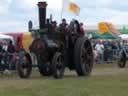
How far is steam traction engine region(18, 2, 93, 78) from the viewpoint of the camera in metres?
15.8

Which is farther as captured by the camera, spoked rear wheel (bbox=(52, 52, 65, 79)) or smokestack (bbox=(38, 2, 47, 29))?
smokestack (bbox=(38, 2, 47, 29))

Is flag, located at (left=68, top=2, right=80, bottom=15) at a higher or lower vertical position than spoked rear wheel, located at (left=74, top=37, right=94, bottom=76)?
higher

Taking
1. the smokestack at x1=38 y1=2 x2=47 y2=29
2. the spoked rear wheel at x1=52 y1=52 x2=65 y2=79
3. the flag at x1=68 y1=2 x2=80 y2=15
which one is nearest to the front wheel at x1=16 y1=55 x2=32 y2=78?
the spoked rear wheel at x1=52 y1=52 x2=65 y2=79

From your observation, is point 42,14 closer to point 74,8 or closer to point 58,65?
point 58,65

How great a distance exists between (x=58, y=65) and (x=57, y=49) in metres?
0.59

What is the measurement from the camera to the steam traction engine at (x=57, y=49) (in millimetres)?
15773

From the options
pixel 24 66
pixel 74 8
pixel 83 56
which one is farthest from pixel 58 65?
pixel 74 8

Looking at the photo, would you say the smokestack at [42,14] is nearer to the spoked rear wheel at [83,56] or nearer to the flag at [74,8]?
the spoked rear wheel at [83,56]

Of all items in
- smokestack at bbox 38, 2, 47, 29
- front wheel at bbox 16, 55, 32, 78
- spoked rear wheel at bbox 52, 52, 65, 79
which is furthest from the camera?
smokestack at bbox 38, 2, 47, 29

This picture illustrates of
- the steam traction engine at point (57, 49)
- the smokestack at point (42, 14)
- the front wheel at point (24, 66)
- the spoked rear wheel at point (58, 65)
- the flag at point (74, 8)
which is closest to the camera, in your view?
the spoked rear wheel at point (58, 65)

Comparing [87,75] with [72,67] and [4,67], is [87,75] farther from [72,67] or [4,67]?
[4,67]

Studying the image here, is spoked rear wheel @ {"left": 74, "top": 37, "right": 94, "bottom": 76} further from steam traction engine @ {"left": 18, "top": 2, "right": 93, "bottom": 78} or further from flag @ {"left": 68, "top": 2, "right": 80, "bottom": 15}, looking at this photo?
flag @ {"left": 68, "top": 2, "right": 80, "bottom": 15}

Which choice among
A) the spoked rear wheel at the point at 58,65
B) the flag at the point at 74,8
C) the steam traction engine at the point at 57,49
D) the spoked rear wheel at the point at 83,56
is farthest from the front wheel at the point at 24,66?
the flag at the point at 74,8

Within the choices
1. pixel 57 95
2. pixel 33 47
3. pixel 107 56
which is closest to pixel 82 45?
pixel 33 47
